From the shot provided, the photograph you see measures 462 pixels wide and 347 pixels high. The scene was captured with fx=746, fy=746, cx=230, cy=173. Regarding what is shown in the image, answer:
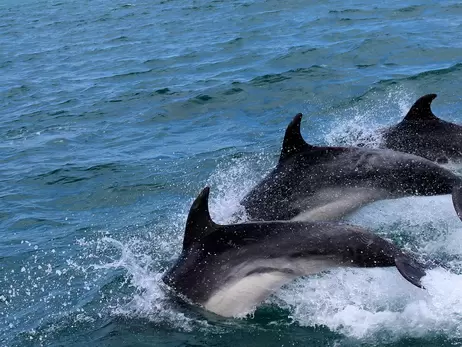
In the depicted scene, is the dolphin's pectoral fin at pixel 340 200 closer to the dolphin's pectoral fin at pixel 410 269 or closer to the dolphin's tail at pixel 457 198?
the dolphin's tail at pixel 457 198

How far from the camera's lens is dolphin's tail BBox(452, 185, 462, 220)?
32.2 ft

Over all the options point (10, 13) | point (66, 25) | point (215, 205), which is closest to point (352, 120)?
point (215, 205)

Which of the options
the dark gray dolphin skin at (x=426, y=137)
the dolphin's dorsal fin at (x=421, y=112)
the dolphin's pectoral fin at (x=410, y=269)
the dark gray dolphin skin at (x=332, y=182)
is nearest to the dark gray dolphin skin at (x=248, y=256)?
the dolphin's pectoral fin at (x=410, y=269)

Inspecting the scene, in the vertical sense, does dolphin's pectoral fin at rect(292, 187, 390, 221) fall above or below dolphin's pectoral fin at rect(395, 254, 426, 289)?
below

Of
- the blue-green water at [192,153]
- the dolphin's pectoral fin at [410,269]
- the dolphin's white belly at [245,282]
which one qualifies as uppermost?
the dolphin's pectoral fin at [410,269]

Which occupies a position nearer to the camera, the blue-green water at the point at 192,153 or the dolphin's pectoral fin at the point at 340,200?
the blue-green water at the point at 192,153

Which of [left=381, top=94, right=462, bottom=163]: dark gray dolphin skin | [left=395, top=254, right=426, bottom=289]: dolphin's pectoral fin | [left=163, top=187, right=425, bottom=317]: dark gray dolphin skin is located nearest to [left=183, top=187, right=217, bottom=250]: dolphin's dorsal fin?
Answer: [left=163, top=187, right=425, bottom=317]: dark gray dolphin skin

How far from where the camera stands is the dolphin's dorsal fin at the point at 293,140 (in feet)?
34.5

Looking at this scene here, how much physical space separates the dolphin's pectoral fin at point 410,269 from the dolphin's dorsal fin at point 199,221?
85.5 inches

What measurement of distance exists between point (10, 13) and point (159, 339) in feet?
154

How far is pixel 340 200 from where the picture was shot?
11.0 m

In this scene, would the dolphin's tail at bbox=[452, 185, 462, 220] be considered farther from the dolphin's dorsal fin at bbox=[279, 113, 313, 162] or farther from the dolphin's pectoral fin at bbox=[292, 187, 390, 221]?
the dolphin's dorsal fin at bbox=[279, 113, 313, 162]

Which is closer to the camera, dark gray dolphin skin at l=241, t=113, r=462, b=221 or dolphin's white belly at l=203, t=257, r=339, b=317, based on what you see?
dolphin's white belly at l=203, t=257, r=339, b=317

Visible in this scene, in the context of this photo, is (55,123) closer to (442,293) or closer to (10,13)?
(442,293)
